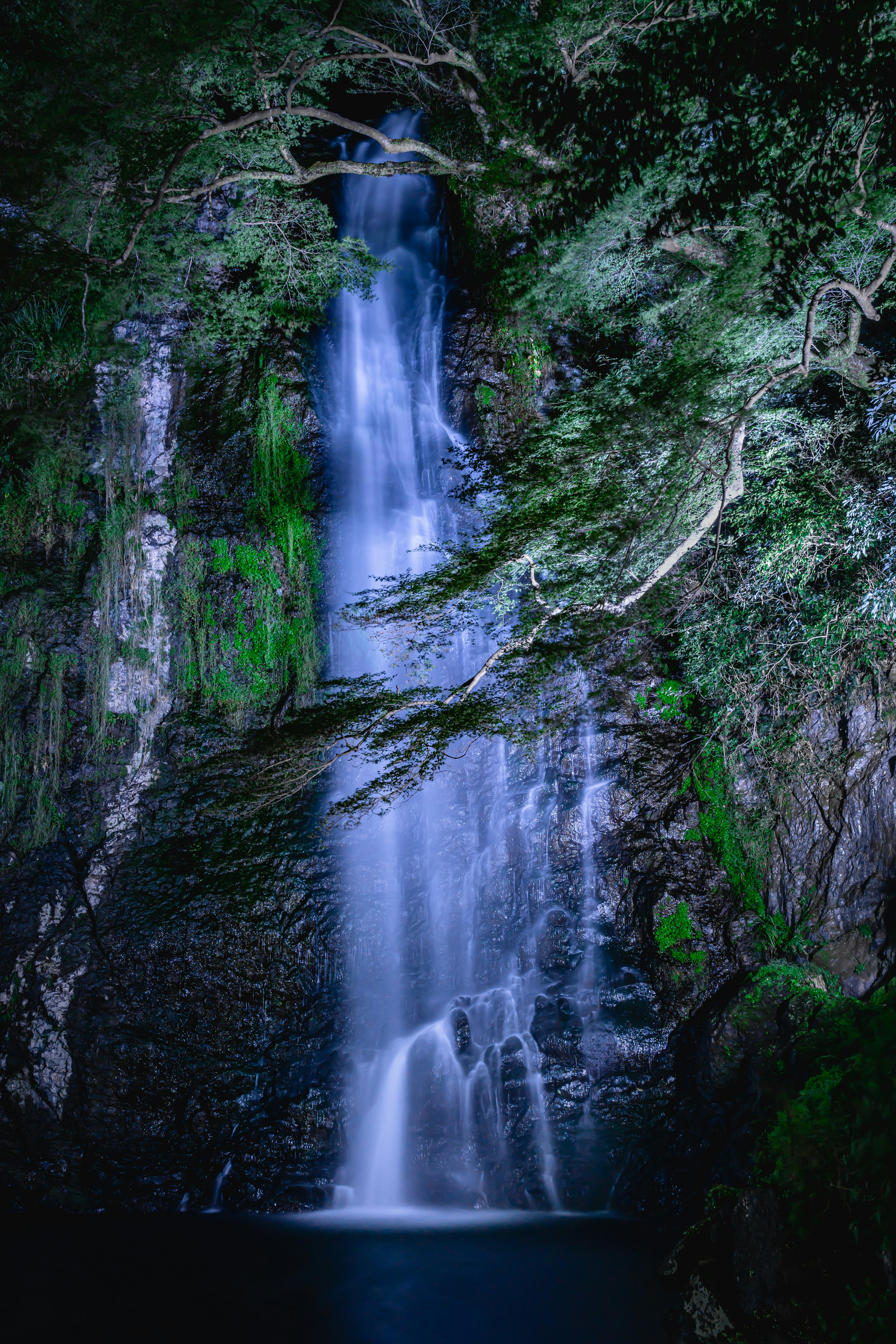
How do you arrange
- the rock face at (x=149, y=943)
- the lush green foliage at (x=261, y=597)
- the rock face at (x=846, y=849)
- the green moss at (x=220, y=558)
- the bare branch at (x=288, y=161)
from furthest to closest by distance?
the green moss at (x=220, y=558) → the lush green foliage at (x=261, y=597) → the rock face at (x=149, y=943) → the rock face at (x=846, y=849) → the bare branch at (x=288, y=161)

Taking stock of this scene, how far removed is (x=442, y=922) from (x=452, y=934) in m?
0.18

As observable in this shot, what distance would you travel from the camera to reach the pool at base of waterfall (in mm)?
5938

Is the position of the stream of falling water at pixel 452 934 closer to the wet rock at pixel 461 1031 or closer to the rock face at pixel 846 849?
the wet rock at pixel 461 1031

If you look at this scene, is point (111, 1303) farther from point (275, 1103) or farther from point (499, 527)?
point (499, 527)

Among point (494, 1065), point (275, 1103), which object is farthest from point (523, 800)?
point (275, 1103)

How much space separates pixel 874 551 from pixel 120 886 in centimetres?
914

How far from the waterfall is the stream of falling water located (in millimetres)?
18

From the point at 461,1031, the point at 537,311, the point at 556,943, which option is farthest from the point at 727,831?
the point at 537,311

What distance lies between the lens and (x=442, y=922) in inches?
380

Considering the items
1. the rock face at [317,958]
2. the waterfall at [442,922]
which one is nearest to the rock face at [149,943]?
the rock face at [317,958]

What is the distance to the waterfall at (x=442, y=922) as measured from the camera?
8375mm

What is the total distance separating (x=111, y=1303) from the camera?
624cm

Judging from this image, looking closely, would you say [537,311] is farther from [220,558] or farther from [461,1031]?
[461,1031]

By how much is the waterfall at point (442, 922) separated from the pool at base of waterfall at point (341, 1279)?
24.4 inches
